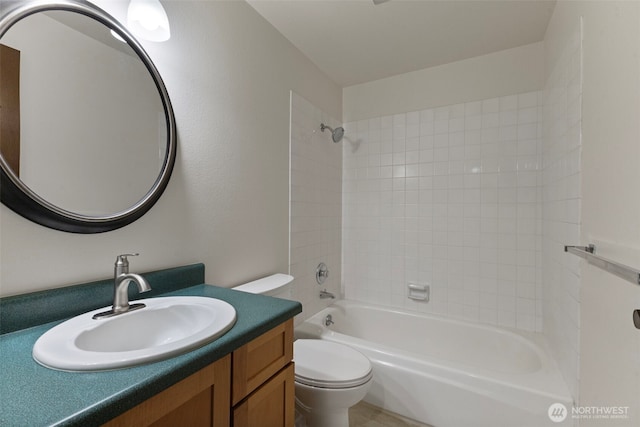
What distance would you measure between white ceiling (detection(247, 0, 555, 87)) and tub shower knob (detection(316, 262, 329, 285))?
167 centimetres

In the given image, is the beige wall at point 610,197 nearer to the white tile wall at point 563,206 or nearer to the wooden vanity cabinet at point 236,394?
the white tile wall at point 563,206

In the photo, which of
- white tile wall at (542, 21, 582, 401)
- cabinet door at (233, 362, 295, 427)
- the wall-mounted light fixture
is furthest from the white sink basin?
white tile wall at (542, 21, 582, 401)

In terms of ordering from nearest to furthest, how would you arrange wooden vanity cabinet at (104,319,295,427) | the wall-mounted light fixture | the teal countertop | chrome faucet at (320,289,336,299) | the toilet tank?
the teal countertop → wooden vanity cabinet at (104,319,295,427) → the wall-mounted light fixture → the toilet tank → chrome faucet at (320,289,336,299)

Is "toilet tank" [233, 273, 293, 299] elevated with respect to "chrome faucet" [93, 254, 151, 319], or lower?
lower

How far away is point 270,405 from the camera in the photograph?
2.95 ft

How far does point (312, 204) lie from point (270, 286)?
2.90ft

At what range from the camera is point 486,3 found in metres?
1.61

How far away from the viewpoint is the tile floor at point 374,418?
1.61 m

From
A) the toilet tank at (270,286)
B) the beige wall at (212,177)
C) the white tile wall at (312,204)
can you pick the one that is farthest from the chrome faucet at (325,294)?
the toilet tank at (270,286)

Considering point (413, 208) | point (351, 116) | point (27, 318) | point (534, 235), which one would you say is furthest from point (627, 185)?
point (351, 116)

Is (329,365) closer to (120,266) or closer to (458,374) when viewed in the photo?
(458,374)

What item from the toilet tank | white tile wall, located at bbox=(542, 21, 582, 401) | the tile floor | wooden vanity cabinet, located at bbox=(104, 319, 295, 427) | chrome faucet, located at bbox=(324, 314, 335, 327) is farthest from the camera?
chrome faucet, located at bbox=(324, 314, 335, 327)

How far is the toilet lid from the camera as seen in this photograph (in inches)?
52.1

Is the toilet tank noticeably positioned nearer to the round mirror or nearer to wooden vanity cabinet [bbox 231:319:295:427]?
wooden vanity cabinet [bbox 231:319:295:427]
